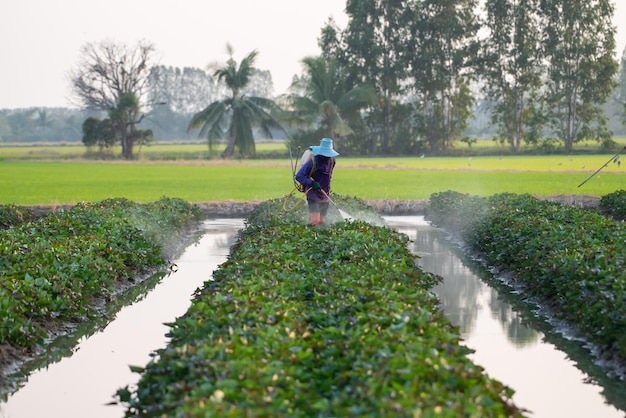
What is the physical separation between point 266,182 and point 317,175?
2144 cm

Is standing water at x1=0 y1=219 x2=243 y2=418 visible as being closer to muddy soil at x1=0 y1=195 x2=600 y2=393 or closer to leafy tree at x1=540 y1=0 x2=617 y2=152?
muddy soil at x1=0 y1=195 x2=600 y2=393

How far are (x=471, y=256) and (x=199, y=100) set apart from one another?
136366 mm

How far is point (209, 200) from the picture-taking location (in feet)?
97.0

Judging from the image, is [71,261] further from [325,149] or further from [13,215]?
[13,215]

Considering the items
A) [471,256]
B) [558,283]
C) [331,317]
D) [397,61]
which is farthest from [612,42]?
[331,317]

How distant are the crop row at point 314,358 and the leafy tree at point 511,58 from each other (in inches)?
2432

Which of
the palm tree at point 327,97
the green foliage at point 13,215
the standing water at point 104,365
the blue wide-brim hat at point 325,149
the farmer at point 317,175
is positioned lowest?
the standing water at point 104,365

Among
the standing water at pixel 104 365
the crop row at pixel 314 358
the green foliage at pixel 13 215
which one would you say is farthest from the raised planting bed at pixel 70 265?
the green foliage at pixel 13 215

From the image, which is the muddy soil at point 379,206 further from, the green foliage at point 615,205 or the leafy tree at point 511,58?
the leafy tree at point 511,58

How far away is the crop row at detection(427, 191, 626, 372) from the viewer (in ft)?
33.1

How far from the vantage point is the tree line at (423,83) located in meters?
67.8

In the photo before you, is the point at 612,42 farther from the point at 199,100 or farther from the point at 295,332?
the point at 199,100

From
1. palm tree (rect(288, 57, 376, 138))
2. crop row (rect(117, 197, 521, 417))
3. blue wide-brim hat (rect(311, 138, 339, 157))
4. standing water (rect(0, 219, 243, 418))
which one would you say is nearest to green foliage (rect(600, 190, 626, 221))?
A: blue wide-brim hat (rect(311, 138, 339, 157))

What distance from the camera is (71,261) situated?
13219 millimetres
